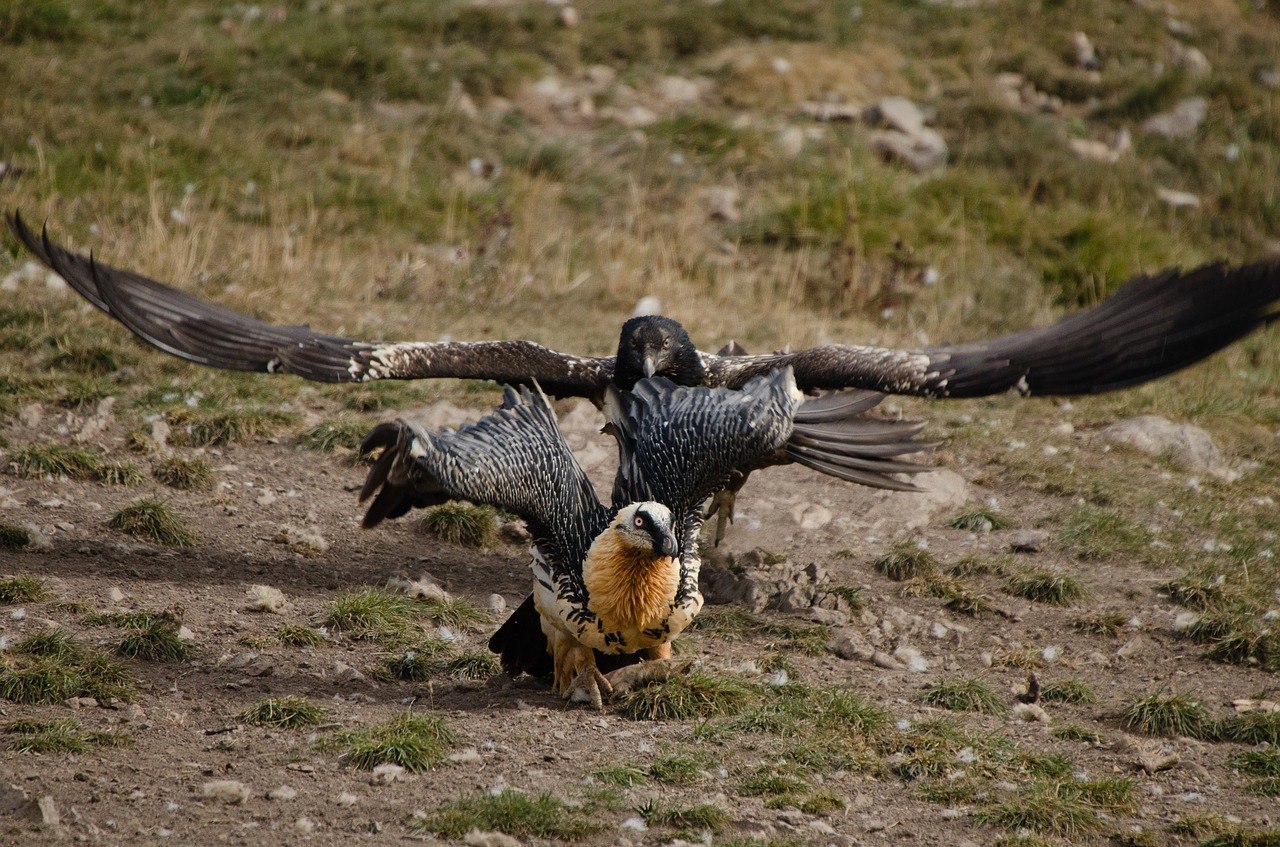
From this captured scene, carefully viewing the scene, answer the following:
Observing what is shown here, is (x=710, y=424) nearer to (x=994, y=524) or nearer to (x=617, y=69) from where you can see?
(x=994, y=524)

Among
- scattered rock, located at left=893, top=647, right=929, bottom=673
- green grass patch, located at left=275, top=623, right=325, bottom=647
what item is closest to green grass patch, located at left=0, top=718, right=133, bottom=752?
green grass patch, located at left=275, top=623, right=325, bottom=647

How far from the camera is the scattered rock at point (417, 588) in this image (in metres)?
5.56

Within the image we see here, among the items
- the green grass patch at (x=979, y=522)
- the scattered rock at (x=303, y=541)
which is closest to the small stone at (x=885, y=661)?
the green grass patch at (x=979, y=522)

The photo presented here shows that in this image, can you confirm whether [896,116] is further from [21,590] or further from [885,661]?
[21,590]

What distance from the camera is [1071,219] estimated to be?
443 inches

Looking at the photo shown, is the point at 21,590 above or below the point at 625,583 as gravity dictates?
above

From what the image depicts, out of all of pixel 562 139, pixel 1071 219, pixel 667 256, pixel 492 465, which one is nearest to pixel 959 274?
pixel 1071 219

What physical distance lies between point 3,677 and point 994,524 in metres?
4.45

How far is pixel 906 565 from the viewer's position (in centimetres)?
605

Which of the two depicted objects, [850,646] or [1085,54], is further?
[1085,54]

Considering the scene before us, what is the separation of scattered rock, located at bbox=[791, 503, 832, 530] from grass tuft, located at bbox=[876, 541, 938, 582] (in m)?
0.52

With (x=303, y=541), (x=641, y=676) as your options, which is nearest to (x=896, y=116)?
(x=303, y=541)

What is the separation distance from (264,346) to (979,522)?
3.50 m

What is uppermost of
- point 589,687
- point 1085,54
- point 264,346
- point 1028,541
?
point 264,346
